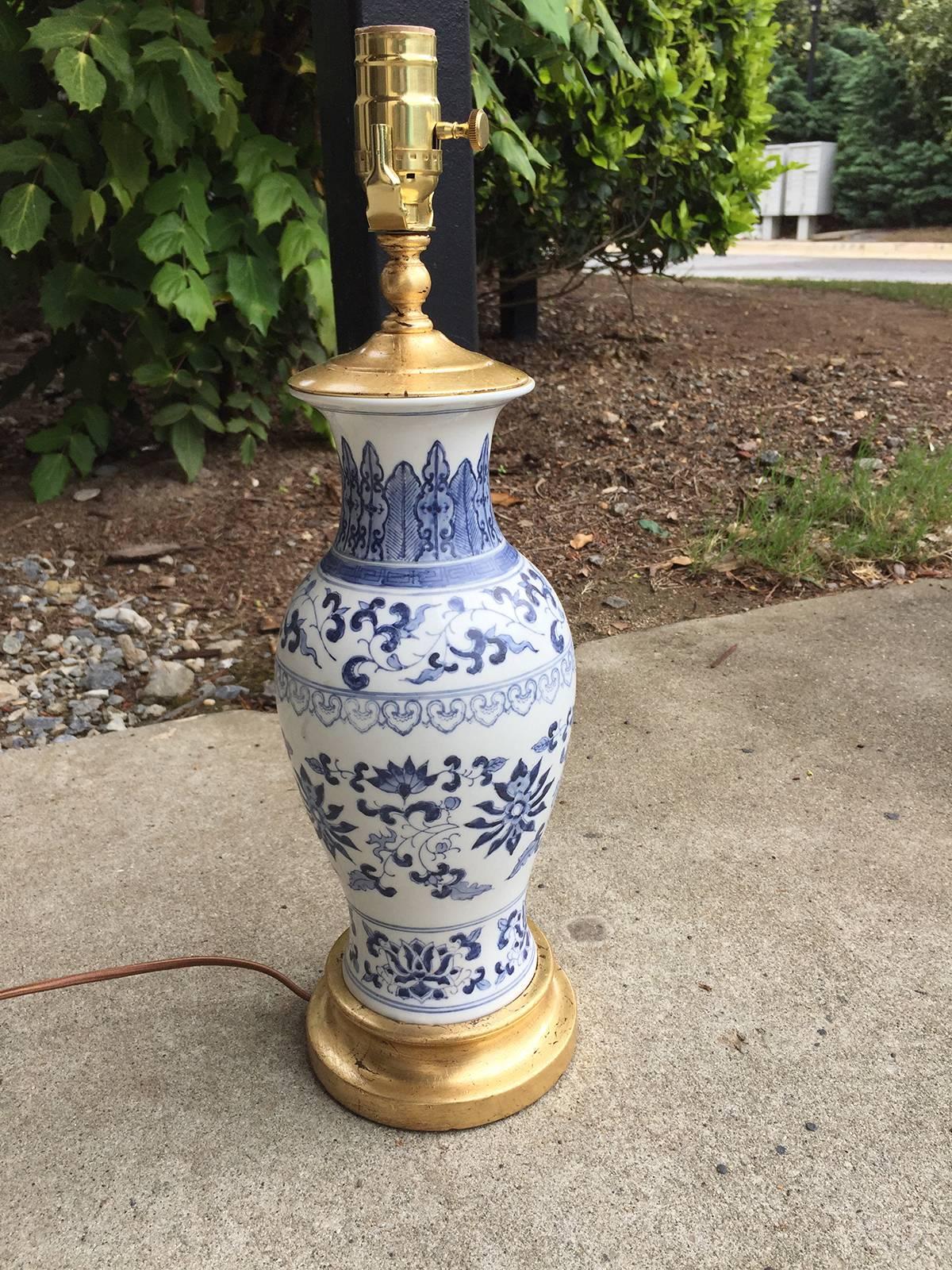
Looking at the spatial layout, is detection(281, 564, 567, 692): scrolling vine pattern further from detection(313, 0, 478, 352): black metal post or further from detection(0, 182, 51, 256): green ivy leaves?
detection(0, 182, 51, 256): green ivy leaves

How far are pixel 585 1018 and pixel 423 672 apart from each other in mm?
723

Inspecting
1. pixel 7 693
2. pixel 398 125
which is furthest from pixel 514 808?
pixel 7 693

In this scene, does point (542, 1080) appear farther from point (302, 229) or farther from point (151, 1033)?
point (302, 229)

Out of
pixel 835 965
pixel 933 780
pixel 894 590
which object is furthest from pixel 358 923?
pixel 894 590

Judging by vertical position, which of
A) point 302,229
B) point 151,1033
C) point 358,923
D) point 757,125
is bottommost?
point 151,1033

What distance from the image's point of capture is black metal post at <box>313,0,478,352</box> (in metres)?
1.90

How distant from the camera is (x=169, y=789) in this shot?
94.6 inches

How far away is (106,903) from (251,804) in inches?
15.2

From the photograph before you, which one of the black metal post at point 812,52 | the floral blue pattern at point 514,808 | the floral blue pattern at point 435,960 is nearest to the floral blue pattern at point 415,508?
the floral blue pattern at point 514,808

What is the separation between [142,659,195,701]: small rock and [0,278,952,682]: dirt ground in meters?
0.20

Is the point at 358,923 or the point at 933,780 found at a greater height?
the point at 358,923

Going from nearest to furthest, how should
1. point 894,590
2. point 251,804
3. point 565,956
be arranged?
point 565,956 < point 251,804 < point 894,590

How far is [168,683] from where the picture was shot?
2828 mm

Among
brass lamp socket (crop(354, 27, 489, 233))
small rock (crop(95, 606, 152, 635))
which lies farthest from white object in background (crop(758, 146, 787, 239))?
brass lamp socket (crop(354, 27, 489, 233))
